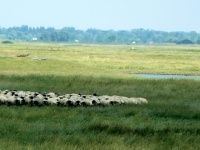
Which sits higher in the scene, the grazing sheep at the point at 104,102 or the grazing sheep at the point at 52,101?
the grazing sheep at the point at 52,101

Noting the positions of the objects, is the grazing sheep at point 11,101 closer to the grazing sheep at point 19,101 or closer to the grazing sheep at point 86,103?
the grazing sheep at point 19,101

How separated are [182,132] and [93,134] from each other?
8.18 ft

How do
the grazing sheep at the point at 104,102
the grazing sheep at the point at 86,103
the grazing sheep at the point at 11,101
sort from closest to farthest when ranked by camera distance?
the grazing sheep at the point at 11,101 → the grazing sheep at the point at 86,103 → the grazing sheep at the point at 104,102

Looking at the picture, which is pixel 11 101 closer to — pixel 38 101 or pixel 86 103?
pixel 38 101

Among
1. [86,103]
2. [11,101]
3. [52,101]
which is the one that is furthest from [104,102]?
[11,101]

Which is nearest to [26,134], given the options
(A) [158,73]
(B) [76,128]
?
(B) [76,128]

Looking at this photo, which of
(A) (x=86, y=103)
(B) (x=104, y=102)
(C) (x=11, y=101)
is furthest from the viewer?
(B) (x=104, y=102)

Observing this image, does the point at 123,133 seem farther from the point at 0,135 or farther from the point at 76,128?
the point at 0,135

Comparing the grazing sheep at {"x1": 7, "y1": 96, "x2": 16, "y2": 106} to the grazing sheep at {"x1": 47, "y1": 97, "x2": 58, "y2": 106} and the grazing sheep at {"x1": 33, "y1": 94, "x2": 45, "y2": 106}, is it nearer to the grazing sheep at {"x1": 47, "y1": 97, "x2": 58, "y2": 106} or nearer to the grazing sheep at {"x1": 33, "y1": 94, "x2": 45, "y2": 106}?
the grazing sheep at {"x1": 33, "y1": 94, "x2": 45, "y2": 106}

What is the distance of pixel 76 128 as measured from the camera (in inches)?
519

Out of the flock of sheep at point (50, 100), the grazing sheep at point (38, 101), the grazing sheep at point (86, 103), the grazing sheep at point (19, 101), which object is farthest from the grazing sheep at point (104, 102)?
the grazing sheep at point (19, 101)

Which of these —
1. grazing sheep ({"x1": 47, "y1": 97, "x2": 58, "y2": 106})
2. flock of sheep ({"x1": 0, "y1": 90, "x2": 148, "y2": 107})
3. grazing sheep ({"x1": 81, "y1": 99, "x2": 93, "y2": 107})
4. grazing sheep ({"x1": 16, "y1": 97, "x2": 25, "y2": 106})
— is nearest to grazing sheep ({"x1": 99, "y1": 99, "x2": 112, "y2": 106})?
flock of sheep ({"x1": 0, "y1": 90, "x2": 148, "y2": 107})

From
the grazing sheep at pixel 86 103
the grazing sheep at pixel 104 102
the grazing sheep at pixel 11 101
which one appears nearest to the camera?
the grazing sheep at pixel 11 101

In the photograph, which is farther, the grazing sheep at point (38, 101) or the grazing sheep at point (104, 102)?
the grazing sheep at point (104, 102)
